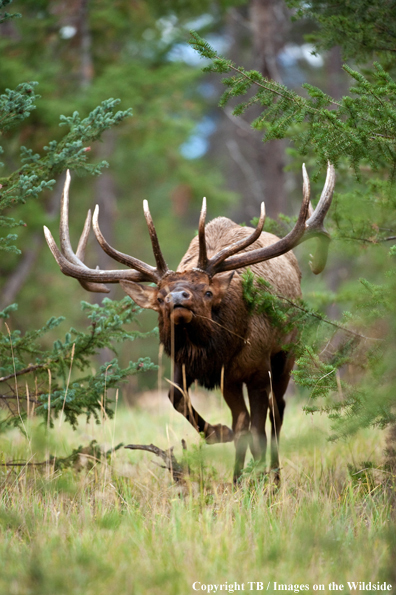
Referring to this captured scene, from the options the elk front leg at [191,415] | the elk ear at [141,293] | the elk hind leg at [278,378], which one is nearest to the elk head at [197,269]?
the elk ear at [141,293]

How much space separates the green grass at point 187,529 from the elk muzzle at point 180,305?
3.66ft

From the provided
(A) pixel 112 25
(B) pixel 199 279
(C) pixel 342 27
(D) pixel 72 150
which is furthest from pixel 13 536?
(A) pixel 112 25

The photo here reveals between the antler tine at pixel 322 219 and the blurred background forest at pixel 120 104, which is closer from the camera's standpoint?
the antler tine at pixel 322 219

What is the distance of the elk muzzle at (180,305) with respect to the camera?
Answer: 16.2 feet

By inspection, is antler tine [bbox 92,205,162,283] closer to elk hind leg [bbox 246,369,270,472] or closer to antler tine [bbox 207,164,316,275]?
antler tine [bbox 207,164,316,275]

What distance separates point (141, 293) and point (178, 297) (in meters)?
0.64

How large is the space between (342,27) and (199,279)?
7.99 ft

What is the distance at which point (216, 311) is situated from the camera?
17.8 ft

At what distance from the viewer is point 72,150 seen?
17.5 ft

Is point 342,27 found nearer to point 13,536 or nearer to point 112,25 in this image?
A: point 13,536

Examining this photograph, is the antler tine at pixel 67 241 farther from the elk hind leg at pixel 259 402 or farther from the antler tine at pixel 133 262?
the elk hind leg at pixel 259 402

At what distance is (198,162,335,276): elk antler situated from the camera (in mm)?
5155

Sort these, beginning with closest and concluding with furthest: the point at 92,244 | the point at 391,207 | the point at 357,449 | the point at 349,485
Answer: the point at 349,485
the point at 391,207
the point at 357,449
the point at 92,244

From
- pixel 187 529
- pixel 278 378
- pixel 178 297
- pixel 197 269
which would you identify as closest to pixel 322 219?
pixel 197 269
